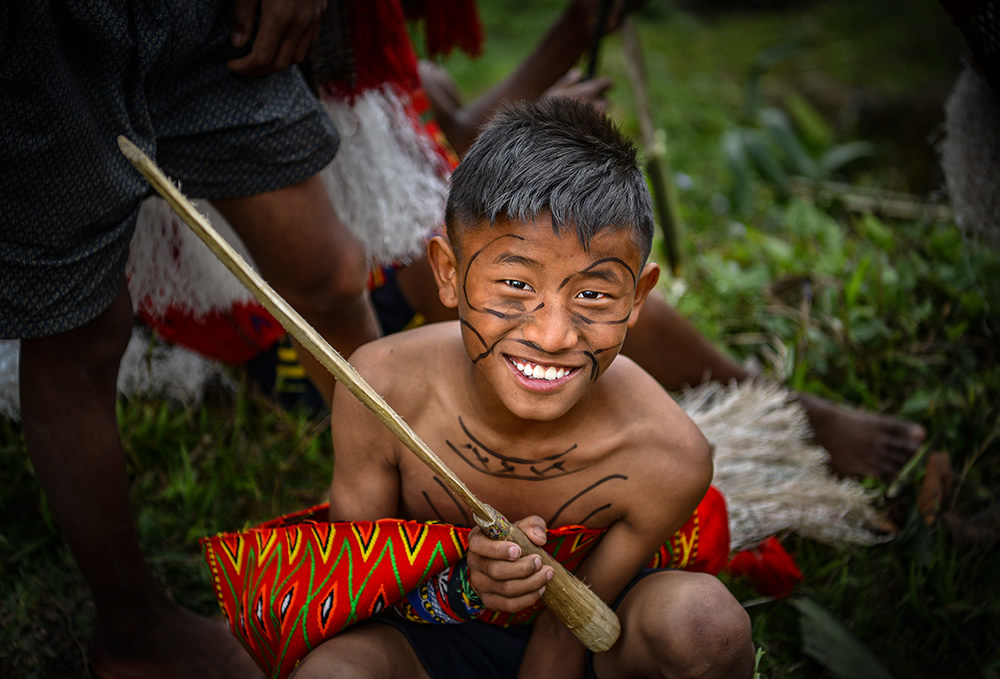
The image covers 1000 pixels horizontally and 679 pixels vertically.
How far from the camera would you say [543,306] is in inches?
47.4

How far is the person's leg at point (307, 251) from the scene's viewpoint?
147 cm

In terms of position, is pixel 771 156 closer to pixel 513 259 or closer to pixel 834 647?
pixel 834 647

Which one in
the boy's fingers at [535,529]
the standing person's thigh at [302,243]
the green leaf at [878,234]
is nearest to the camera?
the boy's fingers at [535,529]

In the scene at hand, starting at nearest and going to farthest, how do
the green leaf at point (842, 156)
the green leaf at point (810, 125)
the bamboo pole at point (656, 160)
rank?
1. the bamboo pole at point (656, 160)
2. the green leaf at point (842, 156)
3. the green leaf at point (810, 125)

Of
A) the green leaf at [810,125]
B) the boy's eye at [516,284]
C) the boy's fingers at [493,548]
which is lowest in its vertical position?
the green leaf at [810,125]

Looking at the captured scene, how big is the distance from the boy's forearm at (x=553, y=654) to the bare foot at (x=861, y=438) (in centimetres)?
104

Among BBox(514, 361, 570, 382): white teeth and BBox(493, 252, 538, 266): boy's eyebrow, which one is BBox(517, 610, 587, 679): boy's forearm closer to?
BBox(514, 361, 570, 382): white teeth


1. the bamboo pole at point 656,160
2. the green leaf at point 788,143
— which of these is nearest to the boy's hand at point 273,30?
the bamboo pole at point 656,160

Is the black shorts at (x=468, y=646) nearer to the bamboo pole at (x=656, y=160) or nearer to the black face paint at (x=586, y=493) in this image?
the black face paint at (x=586, y=493)

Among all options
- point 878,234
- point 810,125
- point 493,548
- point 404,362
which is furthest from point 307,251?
point 810,125

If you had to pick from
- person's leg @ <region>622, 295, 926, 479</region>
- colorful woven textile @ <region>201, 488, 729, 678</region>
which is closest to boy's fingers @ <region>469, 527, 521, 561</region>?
colorful woven textile @ <region>201, 488, 729, 678</region>

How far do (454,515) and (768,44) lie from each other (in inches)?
178

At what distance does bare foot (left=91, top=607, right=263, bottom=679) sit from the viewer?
4.88ft

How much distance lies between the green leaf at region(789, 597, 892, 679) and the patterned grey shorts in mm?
1330
